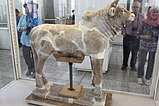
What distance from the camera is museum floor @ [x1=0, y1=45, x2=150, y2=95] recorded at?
1956mm

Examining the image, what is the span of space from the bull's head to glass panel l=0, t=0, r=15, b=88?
1208 millimetres

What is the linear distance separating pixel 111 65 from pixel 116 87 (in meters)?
0.37

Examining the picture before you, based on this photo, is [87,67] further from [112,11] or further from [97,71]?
[112,11]

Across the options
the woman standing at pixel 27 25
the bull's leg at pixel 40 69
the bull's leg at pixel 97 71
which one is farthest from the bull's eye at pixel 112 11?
the woman standing at pixel 27 25

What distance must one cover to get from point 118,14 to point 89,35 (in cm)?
25

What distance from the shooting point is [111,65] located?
2.21 meters

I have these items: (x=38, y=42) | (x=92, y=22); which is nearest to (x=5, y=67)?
(x=38, y=42)

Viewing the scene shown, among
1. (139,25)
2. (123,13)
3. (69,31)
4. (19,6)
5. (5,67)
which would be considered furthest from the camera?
(5,67)

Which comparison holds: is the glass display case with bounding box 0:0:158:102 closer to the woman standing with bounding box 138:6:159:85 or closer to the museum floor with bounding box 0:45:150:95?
the museum floor with bounding box 0:45:150:95

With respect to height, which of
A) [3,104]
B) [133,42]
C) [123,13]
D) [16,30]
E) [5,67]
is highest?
[123,13]

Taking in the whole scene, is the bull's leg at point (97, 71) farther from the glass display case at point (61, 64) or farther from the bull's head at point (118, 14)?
the glass display case at point (61, 64)

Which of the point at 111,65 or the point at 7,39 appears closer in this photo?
the point at 7,39

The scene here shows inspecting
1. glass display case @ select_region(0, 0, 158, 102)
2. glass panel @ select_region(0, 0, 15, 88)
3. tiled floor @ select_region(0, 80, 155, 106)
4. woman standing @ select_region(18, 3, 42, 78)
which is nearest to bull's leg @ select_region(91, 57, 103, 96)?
tiled floor @ select_region(0, 80, 155, 106)

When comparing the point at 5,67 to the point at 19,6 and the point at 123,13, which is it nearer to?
the point at 19,6
